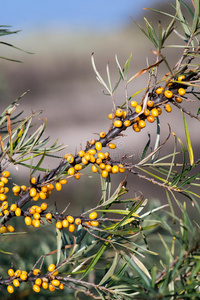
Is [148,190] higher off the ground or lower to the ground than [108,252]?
lower

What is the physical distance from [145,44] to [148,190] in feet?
14.0

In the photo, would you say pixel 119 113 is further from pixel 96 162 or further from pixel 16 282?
pixel 16 282

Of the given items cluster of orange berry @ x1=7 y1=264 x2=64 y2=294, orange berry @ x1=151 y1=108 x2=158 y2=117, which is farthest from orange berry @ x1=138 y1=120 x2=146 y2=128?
cluster of orange berry @ x1=7 y1=264 x2=64 y2=294

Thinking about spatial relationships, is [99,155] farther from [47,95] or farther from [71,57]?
[71,57]

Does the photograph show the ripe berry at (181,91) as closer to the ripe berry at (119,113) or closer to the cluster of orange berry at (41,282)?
the ripe berry at (119,113)

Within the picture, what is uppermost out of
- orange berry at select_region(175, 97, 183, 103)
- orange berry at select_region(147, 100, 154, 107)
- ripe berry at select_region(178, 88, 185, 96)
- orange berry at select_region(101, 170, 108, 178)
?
ripe berry at select_region(178, 88, 185, 96)

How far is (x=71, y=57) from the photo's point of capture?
615 cm

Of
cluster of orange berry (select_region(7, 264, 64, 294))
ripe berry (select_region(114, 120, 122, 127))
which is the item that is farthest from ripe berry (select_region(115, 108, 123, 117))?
cluster of orange berry (select_region(7, 264, 64, 294))

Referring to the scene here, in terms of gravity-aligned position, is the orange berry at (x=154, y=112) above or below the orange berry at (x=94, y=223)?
above

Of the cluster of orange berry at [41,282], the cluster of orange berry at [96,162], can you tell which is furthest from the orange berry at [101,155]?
the cluster of orange berry at [41,282]

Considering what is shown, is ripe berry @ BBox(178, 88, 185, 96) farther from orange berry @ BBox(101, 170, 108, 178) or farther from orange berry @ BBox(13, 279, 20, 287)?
orange berry @ BBox(13, 279, 20, 287)

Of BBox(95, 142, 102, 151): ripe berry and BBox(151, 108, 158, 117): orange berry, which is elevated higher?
BBox(151, 108, 158, 117): orange berry

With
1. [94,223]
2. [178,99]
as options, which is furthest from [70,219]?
[178,99]

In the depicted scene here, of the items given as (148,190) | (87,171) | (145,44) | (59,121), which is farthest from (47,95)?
(87,171)
